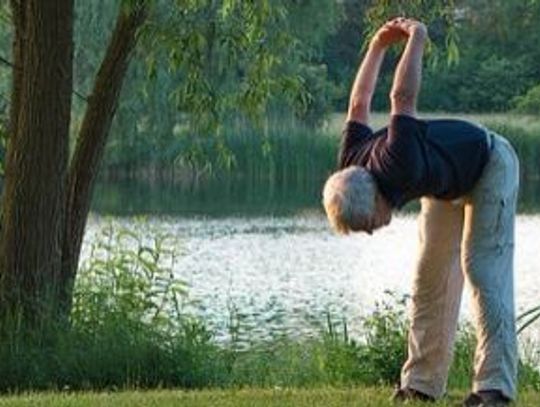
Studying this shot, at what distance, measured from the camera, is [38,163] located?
33.0 ft

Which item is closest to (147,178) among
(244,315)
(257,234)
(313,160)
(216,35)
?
(313,160)

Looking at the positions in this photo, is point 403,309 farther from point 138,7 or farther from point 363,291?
point 363,291

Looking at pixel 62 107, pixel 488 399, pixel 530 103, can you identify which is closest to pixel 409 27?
pixel 488 399

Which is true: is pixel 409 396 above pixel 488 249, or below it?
below

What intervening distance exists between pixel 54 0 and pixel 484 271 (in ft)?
15.4

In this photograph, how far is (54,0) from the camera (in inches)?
394

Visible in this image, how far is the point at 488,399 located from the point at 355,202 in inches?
40.0

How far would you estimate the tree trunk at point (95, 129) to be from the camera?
10.8m

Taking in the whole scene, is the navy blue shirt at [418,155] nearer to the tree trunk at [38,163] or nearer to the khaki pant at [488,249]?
the khaki pant at [488,249]

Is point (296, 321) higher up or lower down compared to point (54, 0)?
lower down

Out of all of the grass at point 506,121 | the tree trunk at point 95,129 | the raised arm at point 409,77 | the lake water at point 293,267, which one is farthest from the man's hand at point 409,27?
the grass at point 506,121

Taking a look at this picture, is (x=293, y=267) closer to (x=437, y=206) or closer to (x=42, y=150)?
(x=42, y=150)

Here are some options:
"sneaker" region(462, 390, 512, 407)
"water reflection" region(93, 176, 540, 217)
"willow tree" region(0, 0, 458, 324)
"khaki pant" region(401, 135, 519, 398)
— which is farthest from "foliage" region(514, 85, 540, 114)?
"sneaker" region(462, 390, 512, 407)

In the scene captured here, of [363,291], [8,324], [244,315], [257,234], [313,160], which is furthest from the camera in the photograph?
[313,160]
